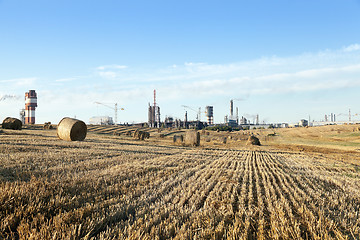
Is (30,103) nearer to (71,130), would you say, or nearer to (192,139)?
(71,130)

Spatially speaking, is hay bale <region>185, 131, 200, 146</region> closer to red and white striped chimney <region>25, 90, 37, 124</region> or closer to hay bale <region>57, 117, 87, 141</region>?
hay bale <region>57, 117, 87, 141</region>

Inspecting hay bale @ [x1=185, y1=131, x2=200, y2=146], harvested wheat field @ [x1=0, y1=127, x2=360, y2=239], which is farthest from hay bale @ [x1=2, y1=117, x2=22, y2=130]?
harvested wheat field @ [x1=0, y1=127, x2=360, y2=239]

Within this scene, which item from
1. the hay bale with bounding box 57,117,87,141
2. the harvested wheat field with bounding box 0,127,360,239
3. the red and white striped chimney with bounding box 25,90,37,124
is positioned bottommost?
the harvested wheat field with bounding box 0,127,360,239

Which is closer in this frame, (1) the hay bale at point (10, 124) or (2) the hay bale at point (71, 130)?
(2) the hay bale at point (71, 130)

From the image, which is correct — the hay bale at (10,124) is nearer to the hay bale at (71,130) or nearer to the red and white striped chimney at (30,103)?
the hay bale at (71,130)

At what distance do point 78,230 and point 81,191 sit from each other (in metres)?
2.65

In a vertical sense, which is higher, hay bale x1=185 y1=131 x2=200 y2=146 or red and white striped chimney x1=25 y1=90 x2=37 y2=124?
red and white striped chimney x1=25 y1=90 x2=37 y2=124

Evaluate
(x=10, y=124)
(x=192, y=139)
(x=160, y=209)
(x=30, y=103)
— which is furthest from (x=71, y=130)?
(x=30, y=103)

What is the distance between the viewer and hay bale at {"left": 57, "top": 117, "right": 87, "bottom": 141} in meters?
25.8

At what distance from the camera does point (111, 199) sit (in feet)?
19.7

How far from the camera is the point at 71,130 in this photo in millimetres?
25641

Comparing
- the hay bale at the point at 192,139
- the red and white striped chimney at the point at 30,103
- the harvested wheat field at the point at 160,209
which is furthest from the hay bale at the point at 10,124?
the red and white striped chimney at the point at 30,103

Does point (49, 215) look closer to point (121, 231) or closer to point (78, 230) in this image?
point (78, 230)

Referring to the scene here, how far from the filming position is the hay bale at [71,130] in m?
25.8
